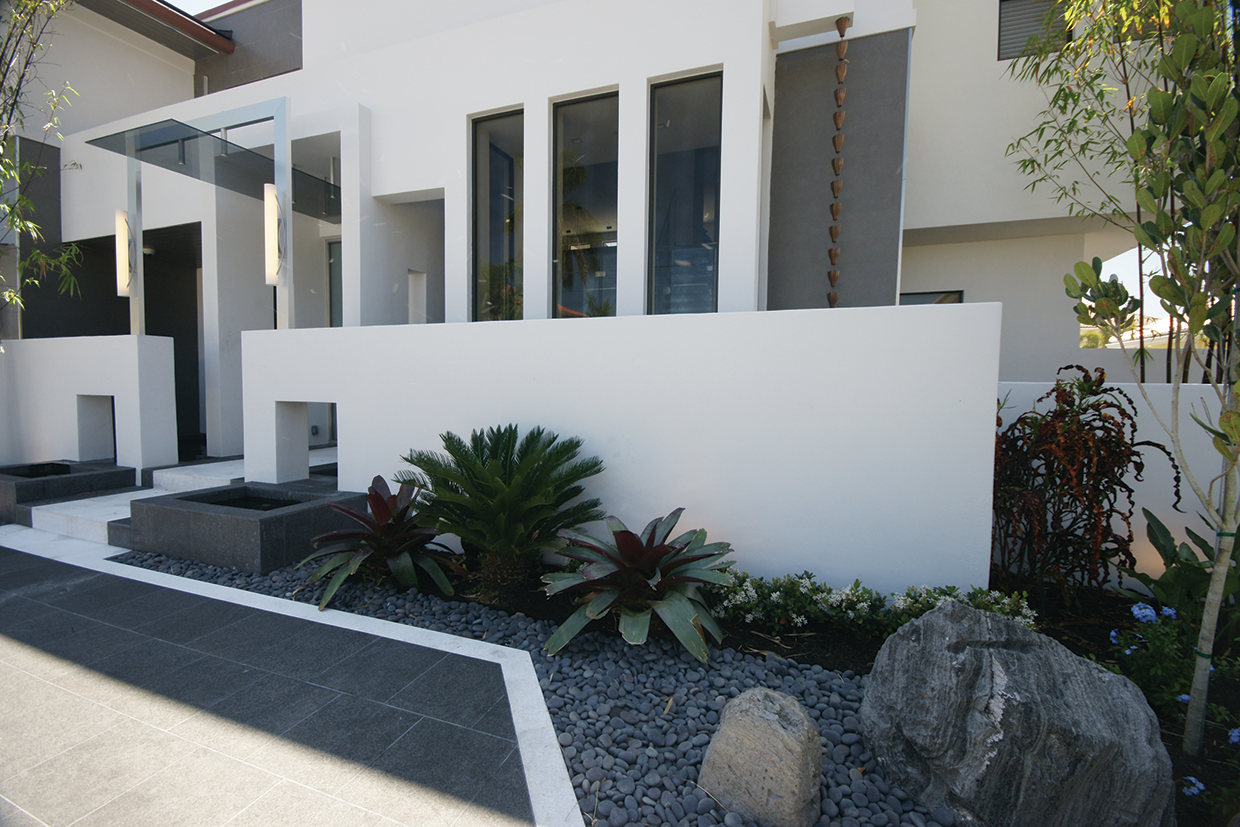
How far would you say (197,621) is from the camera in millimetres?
3398

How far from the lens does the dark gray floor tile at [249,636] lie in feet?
9.96

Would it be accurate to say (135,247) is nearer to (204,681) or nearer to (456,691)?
(204,681)

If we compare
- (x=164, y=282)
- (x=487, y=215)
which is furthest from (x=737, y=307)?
(x=164, y=282)

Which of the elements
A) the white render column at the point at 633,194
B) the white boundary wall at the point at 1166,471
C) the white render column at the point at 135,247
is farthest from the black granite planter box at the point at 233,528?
the white boundary wall at the point at 1166,471

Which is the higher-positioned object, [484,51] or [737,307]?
[484,51]

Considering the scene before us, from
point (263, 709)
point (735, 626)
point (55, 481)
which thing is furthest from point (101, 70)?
point (735, 626)

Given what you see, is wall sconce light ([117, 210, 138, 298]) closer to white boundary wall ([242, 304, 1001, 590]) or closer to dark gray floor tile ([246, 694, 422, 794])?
white boundary wall ([242, 304, 1001, 590])

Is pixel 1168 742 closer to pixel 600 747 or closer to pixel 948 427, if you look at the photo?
pixel 948 427

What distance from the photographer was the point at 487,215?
5.55 metres

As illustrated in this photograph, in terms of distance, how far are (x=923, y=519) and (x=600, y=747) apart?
2.25m

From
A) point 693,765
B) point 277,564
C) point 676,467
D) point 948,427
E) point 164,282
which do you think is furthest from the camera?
point 164,282

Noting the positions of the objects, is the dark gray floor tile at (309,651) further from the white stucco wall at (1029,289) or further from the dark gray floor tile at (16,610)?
the white stucco wall at (1029,289)

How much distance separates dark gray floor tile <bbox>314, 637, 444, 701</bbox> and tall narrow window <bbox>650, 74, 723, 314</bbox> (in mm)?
3230

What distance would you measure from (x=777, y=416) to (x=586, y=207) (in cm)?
280
